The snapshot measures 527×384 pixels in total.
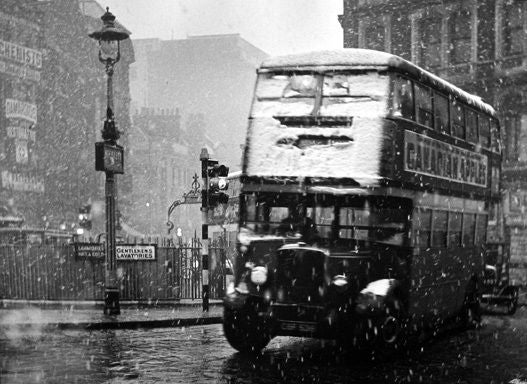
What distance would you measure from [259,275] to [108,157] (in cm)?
632

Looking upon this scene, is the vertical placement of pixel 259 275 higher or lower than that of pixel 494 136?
lower

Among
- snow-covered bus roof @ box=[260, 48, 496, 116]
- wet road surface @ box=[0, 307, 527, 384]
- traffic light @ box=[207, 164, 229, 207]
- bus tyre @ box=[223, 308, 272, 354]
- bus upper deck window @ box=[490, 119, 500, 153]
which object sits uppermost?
snow-covered bus roof @ box=[260, 48, 496, 116]

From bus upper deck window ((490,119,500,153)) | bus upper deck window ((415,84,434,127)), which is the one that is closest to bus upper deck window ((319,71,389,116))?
bus upper deck window ((415,84,434,127))

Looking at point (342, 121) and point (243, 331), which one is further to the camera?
point (243, 331)

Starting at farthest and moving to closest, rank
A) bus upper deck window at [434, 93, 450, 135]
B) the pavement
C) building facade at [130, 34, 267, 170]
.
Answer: building facade at [130, 34, 267, 170] < the pavement < bus upper deck window at [434, 93, 450, 135]

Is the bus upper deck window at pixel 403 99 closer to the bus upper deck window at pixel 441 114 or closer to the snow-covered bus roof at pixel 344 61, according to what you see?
the snow-covered bus roof at pixel 344 61

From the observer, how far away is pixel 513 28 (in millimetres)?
34719

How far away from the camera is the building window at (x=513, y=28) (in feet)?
Result: 113

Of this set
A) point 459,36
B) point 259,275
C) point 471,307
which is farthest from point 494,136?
point 459,36

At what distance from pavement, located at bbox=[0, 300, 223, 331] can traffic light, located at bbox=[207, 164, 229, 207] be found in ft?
8.23

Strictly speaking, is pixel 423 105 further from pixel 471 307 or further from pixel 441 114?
pixel 471 307

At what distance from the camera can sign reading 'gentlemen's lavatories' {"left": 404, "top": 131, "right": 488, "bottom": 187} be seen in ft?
39.5

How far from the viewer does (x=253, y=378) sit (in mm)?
9633

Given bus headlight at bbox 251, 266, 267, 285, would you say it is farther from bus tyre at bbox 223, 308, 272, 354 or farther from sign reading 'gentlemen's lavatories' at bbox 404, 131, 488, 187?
sign reading 'gentlemen's lavatories' at bbox 404, 131, 488, 187
